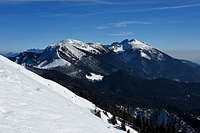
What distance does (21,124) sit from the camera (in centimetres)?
1778

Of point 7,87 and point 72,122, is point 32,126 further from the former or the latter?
point 7,87

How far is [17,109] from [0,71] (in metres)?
15.1

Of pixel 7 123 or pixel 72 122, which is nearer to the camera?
pixel 7 123

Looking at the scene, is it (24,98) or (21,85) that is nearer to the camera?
(24,98)

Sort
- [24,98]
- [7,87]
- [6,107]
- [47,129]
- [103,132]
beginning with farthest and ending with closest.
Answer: [7,87]
[24,98]
[103,132]
[6,107]
[47,129]

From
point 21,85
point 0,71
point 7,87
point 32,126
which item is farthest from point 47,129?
point 0,71

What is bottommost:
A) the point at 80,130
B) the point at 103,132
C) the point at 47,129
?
the point at 103,132

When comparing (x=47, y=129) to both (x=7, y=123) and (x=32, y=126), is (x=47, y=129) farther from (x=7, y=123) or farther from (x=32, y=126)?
(x=7, y=123)

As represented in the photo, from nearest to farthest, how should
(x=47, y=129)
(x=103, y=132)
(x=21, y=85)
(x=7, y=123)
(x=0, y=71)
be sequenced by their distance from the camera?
(x=7, y=123) → (x=47, y=129) → (x=103, y=132) → (x=21, y=85) → (x=0, y=71)

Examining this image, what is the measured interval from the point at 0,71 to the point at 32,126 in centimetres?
1894

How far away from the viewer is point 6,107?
20.8 metres

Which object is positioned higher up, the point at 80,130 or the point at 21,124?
the point at 21,124

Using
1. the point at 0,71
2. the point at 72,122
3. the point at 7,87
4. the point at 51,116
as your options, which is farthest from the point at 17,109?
the point at 0,71

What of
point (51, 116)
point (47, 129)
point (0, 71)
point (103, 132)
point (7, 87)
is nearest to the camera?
point (47, 129)
